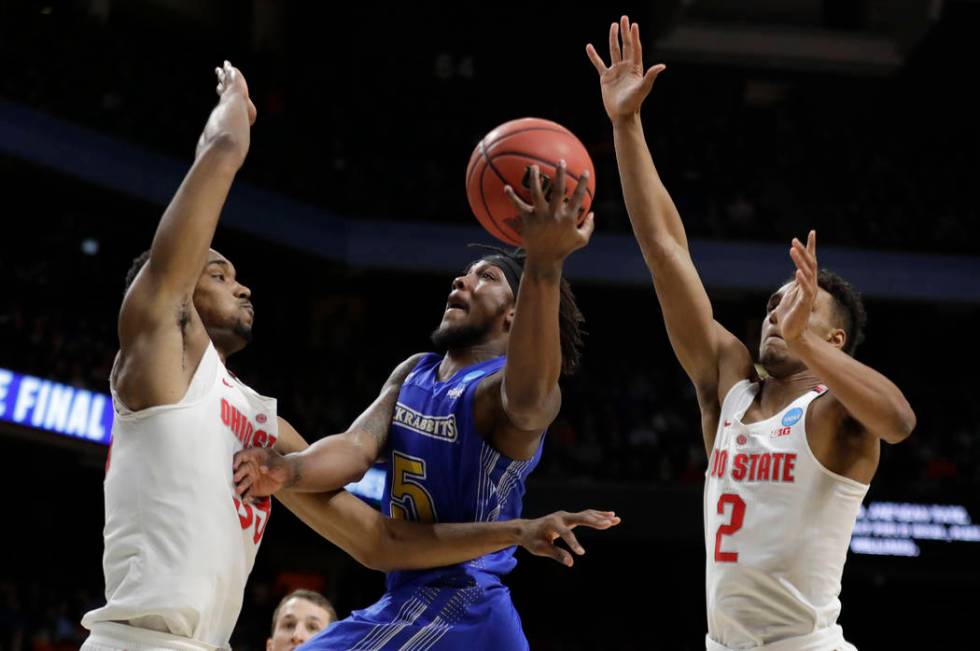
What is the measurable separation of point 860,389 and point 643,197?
1.22 m

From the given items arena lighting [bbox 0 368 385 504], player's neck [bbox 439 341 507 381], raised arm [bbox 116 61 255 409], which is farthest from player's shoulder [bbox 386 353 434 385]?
arena lighting [bbox 0 368 385 504]

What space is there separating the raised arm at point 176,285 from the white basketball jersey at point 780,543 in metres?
1.77

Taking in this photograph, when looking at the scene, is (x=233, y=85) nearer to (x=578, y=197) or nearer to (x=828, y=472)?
(x=578, y=197)

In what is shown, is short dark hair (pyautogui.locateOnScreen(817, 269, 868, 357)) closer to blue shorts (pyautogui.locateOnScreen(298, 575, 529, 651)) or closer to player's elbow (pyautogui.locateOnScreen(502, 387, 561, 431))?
player's elbow (pyautogui.locateOnScreen(502, 387, 561, 431))

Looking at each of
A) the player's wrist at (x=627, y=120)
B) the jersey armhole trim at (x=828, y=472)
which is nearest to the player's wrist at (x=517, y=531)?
the jersey armhole trim at (x=828, y=472)

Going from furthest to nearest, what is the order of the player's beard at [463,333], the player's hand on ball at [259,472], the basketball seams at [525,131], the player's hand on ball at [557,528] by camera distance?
the basketball seams at [525,131] → the player's beard at [463,333] → the player's hand on ball at [259,472] → the player's hand on ball at [557,528]

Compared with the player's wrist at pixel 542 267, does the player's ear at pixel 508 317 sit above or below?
above

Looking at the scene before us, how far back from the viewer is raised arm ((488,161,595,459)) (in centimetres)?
326

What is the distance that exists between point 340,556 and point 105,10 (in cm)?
893

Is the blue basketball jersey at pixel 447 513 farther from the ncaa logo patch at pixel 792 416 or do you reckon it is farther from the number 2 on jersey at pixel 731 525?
the ncaa logo patch at pixel 792 416

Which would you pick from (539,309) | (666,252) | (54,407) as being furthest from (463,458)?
(54,407)

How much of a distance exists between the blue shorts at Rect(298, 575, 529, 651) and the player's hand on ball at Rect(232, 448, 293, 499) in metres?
0.50

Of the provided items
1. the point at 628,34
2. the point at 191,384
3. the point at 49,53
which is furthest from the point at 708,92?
the point at 191,384

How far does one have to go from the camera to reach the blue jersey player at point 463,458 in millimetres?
3518
